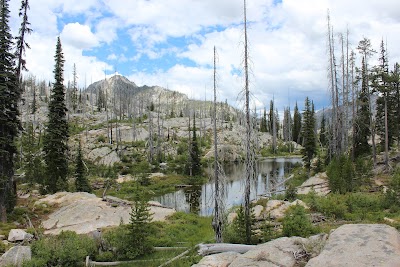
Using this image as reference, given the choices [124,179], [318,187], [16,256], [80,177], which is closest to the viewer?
[16,256]

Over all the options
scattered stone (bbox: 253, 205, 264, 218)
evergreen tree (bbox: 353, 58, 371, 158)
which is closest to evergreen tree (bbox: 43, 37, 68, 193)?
scattered stone (bbox: 253, 205, 264, 218)

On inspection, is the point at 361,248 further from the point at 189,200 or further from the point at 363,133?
the point at 363,133

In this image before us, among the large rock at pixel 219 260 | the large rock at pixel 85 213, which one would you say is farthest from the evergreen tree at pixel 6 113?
the large rock at pixel 219 260

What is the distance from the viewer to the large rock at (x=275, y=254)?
9.41m

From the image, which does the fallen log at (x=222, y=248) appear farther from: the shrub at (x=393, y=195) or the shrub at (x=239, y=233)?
the shrub at (x=393, y=195)

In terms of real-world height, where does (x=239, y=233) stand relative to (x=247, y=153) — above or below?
below

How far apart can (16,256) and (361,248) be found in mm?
14097

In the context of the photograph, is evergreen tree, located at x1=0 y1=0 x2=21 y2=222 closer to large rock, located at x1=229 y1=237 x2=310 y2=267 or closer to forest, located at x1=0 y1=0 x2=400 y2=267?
forest, located at x1=0 y1=0 x2=400 y2=267

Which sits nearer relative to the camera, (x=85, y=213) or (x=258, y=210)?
(x=258, y=210)

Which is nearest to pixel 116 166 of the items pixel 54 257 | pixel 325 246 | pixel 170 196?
pixel 170 196

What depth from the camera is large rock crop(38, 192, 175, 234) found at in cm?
2183

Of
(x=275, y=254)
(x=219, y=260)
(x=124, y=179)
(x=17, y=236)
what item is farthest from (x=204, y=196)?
(x=275, y=254)

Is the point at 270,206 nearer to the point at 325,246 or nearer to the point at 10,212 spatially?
the point at 325,246

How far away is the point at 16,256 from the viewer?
13.9 m
